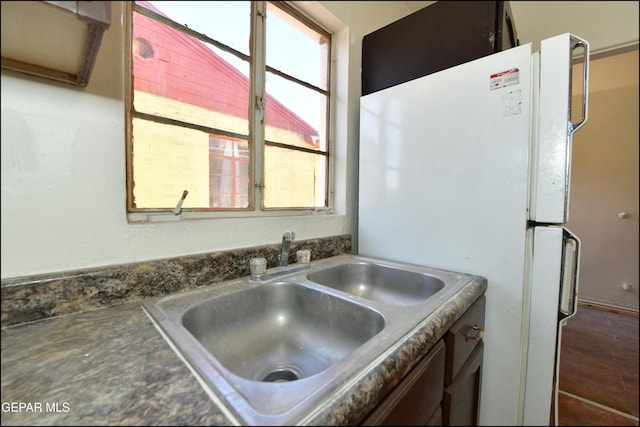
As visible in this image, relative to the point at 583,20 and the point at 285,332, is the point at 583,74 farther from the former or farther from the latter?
the point at 583,20

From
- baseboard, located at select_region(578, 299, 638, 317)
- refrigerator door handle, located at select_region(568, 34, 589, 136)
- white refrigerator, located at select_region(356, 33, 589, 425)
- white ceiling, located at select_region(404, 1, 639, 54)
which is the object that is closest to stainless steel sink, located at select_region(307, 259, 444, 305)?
white refrigerator, located at select_region(356, 33, 589, 425)

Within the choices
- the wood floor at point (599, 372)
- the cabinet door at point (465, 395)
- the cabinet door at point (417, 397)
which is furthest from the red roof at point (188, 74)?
the wood floor at point (599, 372)

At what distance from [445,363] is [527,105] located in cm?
78

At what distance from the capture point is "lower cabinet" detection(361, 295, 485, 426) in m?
0.43

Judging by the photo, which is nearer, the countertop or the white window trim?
the countertop

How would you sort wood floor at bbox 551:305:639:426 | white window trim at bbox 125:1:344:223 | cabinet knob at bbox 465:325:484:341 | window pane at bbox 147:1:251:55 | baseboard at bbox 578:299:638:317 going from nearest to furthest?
window pane at bbox 147:1:251:55 < cabinet knob at bbox 465:325:484:341 < white window trim at bbox 125:1:344:223 < wood floor at bbox 551:305:639:426 < baseboard at bbox 578:299:638:317

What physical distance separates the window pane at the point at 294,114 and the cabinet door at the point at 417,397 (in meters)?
0.93

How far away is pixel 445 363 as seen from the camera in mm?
597

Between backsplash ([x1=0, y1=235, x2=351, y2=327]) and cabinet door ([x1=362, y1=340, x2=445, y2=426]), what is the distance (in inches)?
22.8

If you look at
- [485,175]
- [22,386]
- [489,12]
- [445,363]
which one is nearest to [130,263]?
[22,386]

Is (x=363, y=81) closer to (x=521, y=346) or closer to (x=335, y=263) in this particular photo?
(x=335, y=263)

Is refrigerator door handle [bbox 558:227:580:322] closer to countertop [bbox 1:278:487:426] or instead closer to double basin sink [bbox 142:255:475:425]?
double basin sink [bbox 142:255:475:425]

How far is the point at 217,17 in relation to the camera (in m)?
0.72

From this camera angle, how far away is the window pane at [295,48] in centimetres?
103
